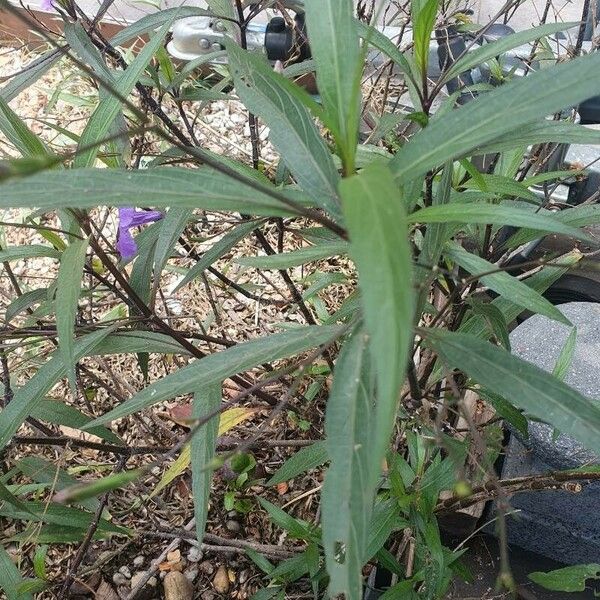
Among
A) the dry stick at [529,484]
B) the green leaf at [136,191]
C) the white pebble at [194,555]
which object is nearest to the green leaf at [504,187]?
the dry stick at [529,484]

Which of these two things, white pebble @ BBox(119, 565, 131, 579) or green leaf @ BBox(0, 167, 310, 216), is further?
white pebble @ BBox(119, 565, 131, 579)

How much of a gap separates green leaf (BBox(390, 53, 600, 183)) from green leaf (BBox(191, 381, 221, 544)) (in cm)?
39

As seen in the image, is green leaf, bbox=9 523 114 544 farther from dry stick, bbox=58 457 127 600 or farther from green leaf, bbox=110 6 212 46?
green leaf, bbox=110 6 212 46

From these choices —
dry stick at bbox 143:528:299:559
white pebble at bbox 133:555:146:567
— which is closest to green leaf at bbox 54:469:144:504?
dry stick at bbox 143:528:299:559

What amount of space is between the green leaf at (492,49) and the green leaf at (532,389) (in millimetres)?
427

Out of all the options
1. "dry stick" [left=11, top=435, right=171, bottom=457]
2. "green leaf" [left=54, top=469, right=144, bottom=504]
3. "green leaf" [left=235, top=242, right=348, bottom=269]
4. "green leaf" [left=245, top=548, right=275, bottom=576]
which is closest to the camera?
"green leaf" [left=54, top=469, right=144, bottom=504]

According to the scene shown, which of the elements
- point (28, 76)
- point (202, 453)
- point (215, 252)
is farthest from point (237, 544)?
point (28, 76)

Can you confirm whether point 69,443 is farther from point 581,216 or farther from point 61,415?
point 581,216

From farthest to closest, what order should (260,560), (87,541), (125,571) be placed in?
1. (125,571)
2. (260,560)
3. (87,541)

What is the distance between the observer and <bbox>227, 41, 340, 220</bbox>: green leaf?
1.95 feet

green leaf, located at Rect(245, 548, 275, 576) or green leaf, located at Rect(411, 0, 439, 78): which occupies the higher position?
green leaf, located at Rect(411, 0, 439, 78)

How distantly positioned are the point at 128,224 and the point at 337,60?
478 mm

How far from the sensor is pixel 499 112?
0.52m

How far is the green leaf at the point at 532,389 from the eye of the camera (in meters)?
0.55
